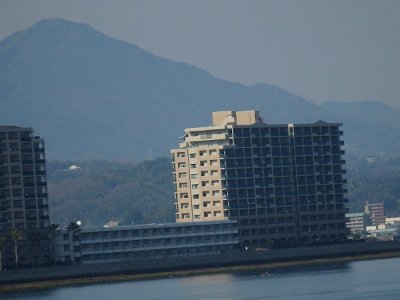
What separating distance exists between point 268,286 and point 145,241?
138 ft

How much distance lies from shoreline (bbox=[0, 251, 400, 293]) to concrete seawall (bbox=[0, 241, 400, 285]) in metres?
0.51

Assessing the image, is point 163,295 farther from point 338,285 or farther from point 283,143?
point 283,143

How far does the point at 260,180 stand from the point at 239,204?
15.0 ft

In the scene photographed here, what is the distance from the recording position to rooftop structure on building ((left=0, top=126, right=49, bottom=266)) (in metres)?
152

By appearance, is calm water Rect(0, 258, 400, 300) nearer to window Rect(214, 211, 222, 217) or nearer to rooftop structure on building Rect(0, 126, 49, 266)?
rooftop structure on building Rect(0, 126, 49, 266)

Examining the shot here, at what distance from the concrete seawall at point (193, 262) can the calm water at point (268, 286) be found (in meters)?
5.02

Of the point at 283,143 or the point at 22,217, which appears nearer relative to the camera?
the point at 22,217

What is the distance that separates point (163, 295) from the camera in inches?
4338

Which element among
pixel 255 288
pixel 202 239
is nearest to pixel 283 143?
pixel 202 239

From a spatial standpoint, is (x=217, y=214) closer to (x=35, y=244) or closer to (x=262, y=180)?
(x=262, y=180)

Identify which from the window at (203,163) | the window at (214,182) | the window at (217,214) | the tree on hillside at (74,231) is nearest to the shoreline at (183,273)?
the tree on hillside at (74,231)

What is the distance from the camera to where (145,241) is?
15375 centimetres

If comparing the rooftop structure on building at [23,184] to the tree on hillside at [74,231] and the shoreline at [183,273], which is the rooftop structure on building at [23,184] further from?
the shoreline at [183,273]

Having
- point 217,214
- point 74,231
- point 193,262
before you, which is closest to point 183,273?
point 193,262
